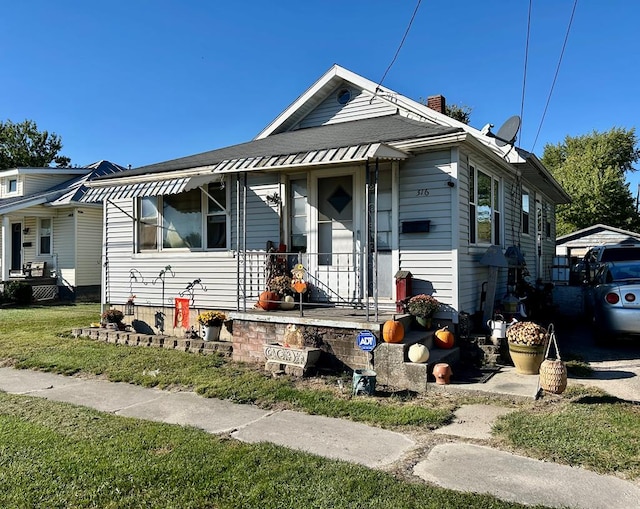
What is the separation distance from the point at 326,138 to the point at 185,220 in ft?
11.0

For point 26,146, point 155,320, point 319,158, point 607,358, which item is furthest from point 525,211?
point 26,146

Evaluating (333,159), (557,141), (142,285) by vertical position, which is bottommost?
(142,285)

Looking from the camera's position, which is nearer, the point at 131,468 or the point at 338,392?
the point at 131,468

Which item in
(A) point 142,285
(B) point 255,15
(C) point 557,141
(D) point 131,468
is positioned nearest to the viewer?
(D) point 131,468

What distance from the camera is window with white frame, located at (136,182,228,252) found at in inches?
359

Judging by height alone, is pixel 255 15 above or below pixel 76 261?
above

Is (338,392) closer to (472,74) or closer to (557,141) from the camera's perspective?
(472,74)

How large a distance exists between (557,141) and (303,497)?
4637 centimetres

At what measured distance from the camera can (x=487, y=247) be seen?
343 inches

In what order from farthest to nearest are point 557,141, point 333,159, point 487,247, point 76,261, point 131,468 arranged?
point 557,141 < point 76,261 < point 487,247 < point 333,159 < point 131,468

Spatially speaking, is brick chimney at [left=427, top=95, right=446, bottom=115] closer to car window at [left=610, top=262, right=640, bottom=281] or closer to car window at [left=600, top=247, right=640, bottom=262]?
car window at [left=610, top=262, right=640, bottom=281]

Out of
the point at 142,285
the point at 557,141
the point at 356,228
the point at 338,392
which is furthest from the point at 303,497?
the point at 557,141

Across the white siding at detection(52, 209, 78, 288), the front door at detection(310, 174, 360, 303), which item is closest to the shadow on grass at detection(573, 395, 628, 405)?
the front door at detection(310, 174, 360, 303)

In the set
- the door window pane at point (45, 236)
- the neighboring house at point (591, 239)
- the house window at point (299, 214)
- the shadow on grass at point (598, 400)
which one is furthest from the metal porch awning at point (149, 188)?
the neighboring house at point (591, 239)
